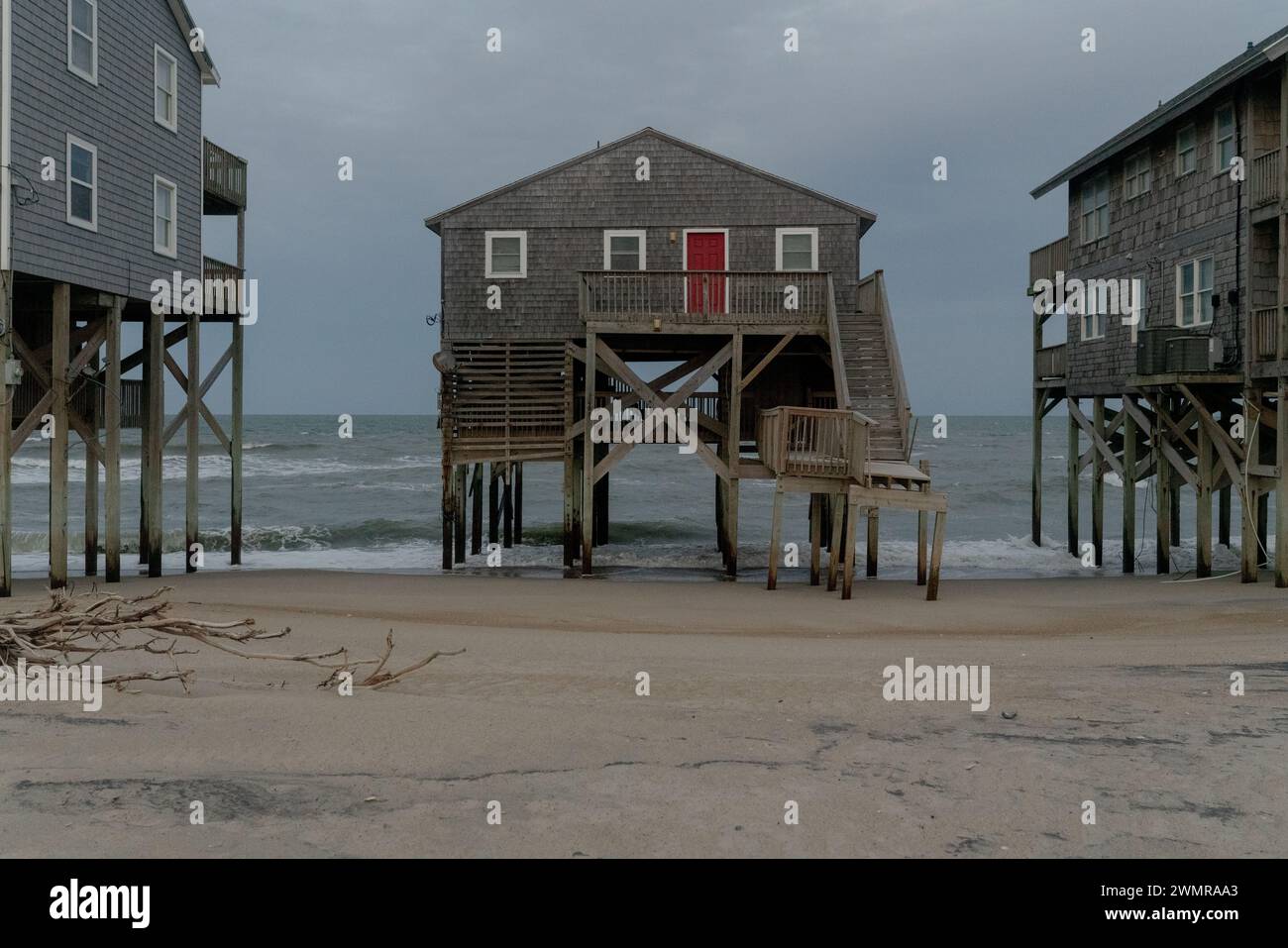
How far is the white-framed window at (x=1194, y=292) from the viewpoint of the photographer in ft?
66.1

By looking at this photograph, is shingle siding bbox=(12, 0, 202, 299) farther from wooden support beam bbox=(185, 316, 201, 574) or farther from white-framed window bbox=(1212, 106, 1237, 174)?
white-framed window bbox=(1212, 106, 1237, 174)

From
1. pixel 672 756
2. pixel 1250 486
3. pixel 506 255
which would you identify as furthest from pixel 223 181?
pixel 1250 486

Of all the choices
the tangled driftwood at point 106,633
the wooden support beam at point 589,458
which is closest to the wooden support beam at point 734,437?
the wooden support beam at point 589,458

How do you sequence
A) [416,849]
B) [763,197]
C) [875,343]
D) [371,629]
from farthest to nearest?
[763,197] → [875,343] → [371,629] → [416,849]

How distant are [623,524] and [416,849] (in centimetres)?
3430

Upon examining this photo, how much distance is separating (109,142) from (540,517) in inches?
1031

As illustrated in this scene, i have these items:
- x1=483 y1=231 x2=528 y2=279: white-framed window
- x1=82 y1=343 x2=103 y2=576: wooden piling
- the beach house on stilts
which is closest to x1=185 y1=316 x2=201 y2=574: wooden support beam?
x1=82 y1=343 x2=103 y2=576: wooden piling

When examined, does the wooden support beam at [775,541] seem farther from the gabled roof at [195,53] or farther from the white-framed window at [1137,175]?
the gabled roof at [195,53]

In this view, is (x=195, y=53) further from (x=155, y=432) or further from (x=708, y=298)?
(x=708, y=298)

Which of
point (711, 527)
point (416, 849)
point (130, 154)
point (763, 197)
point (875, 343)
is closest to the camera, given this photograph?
point (416, 849)

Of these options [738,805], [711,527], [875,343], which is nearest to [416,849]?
[738,805]

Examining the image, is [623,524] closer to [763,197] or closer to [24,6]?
[763,197]

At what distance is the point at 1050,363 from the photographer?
1121 inches
